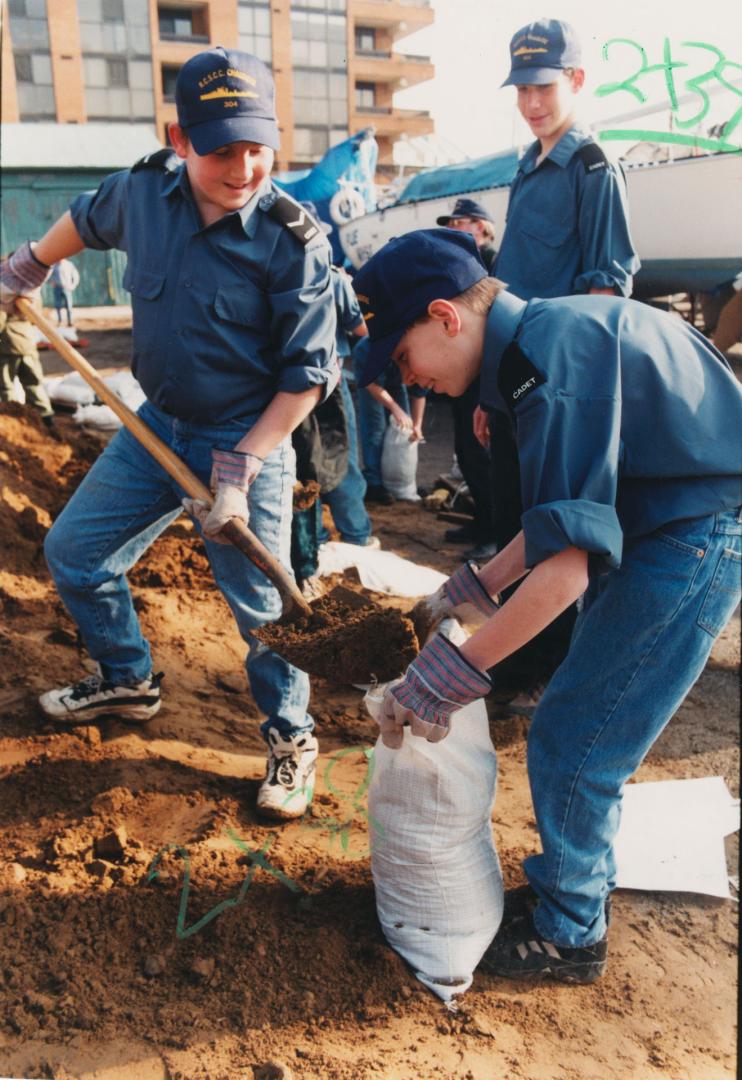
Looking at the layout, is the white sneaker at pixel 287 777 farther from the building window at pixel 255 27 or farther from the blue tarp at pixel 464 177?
the blue tarp at pixel 464 177

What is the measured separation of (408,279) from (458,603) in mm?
825

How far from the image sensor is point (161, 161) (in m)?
2.54

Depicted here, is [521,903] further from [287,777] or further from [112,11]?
[112,11]

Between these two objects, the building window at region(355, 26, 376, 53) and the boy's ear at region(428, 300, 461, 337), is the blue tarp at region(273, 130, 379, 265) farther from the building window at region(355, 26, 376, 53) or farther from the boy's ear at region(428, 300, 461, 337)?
the boy's ear at region(428, 300, 461, 337)

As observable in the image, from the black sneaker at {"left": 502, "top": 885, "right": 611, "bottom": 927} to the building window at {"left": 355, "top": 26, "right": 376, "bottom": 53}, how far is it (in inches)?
107

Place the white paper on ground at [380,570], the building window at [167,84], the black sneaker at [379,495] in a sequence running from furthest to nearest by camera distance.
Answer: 1. the black sneaker at [379,495]
2. the white paper on ground at [380,570]
3. the building window at [167,84]

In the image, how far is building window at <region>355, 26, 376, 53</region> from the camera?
9.76 ft

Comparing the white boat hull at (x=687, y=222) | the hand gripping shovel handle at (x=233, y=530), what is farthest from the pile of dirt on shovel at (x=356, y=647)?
the white boat hull at (x=687, y=222)

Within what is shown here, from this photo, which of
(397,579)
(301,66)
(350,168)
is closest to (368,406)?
(397,579)

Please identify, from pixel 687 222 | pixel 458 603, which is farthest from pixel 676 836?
pixel 687 222

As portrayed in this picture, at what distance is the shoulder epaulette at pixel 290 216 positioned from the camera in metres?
2.42

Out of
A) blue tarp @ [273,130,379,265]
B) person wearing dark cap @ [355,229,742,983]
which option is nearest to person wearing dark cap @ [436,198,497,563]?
person wearing dark cap @ [355,229,742,983]

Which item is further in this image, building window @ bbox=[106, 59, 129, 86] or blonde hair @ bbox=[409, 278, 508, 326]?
building window @ bbox=[106, 59, 129, 86]

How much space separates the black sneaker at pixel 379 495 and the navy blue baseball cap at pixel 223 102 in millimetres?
4064
